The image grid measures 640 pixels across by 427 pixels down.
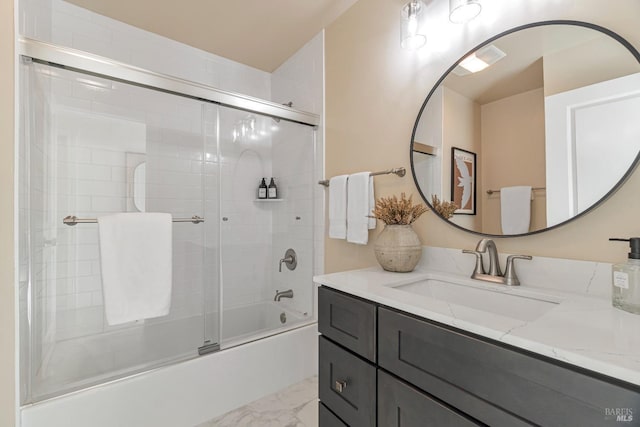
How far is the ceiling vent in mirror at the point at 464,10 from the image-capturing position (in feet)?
3.61

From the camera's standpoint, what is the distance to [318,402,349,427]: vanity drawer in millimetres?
977

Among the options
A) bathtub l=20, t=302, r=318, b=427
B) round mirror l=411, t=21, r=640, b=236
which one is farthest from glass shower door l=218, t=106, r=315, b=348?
round mirror l=411, t=21, r=640, b=236

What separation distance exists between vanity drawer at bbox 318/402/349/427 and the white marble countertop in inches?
18.1

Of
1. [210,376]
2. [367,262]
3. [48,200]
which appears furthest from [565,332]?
[48,200]

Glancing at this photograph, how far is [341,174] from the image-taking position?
1881 millimetres

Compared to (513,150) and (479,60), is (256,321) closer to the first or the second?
(513,150)

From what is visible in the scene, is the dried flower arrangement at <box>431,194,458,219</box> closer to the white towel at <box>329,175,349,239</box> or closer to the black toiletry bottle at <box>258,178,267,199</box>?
the white towel at <box>329,175,349,239</box>

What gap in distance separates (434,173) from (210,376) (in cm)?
154

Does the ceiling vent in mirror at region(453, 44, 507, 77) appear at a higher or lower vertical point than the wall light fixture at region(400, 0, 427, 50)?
lower

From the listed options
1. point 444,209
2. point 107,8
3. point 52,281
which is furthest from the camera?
point 107,8

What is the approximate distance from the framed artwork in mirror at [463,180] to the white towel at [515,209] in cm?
11

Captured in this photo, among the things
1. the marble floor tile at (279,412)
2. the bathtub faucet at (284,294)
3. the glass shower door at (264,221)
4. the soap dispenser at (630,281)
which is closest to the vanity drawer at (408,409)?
the soap dispenser at (630,281)

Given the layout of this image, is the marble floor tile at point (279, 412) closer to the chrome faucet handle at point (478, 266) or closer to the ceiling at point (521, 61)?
the chrome faucet handle at point (478, 266)

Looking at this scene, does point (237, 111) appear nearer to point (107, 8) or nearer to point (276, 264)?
point (107, 8)
